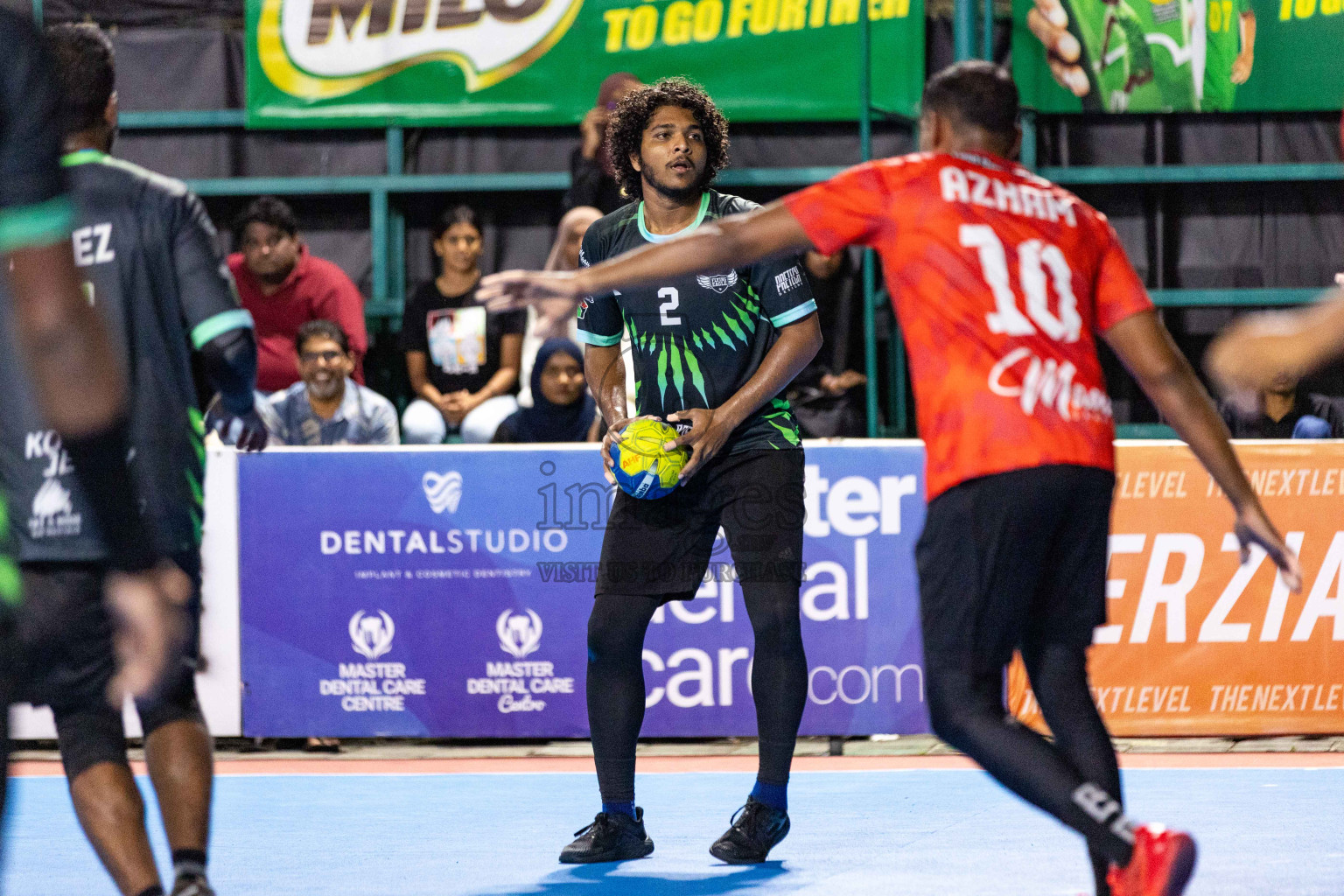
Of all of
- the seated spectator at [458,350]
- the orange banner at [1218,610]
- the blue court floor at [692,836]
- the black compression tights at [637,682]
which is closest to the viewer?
the blue court floor at [692,836]

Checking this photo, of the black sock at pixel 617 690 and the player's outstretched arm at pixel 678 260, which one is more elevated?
the player's outstretched arm at pixel 678 260

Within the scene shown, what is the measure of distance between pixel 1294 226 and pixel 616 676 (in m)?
7.81

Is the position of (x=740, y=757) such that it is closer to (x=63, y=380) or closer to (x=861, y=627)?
(x=861, y=627)

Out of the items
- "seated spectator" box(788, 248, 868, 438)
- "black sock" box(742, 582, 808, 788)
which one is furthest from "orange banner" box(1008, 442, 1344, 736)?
"seated spectator" box(788, 248, 868, 438)

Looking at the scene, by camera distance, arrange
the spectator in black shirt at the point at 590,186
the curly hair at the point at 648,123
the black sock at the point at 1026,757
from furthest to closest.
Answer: the spectator in black shirt at the point at 590,186
the curly hair at the point at 648,123
the black sock at the point at 1026,757

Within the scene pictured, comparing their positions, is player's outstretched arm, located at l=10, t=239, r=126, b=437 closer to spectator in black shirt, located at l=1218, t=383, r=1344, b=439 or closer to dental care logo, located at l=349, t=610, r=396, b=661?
dental care logo, located at l=349, t=610, r=396, b=661

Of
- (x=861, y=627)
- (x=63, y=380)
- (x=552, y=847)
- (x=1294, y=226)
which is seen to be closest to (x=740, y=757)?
(x=861, y=627)

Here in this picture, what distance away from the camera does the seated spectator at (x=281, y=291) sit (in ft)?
30.0

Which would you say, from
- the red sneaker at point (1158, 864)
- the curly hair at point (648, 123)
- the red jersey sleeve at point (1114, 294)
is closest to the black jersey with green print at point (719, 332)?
the curly hair at point (648, 123)

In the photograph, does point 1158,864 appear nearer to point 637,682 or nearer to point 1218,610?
point 637,682

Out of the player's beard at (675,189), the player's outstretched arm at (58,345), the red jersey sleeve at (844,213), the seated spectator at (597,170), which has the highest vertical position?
the seated spectator at (597,170)

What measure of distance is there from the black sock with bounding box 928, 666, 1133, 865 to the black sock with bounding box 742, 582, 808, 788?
1.34 metres

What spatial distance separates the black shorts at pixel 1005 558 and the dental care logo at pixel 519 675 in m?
3.77

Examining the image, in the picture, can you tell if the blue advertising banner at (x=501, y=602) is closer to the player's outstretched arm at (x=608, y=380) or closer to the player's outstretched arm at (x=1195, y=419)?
the player's outstretched arm at (x=608, y=380)
